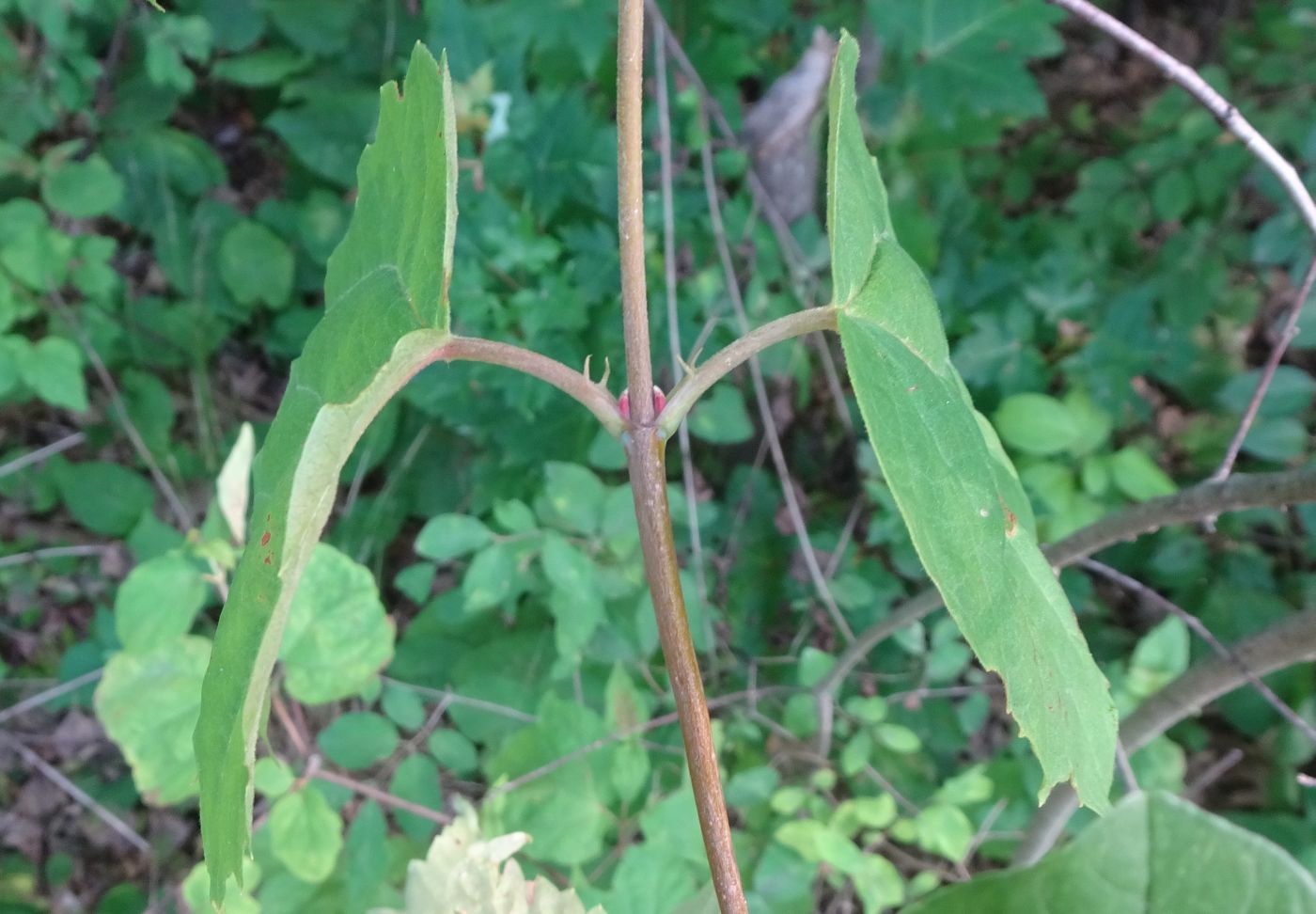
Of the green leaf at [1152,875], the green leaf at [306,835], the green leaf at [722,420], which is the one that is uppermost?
the green leaf at [1152,875]

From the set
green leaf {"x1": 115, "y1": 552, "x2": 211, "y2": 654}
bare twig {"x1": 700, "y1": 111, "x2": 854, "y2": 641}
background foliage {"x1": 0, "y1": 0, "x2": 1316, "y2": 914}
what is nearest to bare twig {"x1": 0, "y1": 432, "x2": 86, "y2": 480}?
background foliage {"x1": 0, "y1": 0, "x2": 1316, "y2": 914}

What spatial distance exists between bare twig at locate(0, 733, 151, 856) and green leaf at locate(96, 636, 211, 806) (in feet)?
2.36

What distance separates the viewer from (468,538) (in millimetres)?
1036

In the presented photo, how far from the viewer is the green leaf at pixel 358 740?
98 cm

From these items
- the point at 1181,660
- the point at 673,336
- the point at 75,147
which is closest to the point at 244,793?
the point at 673,336

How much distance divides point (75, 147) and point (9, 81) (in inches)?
7.2

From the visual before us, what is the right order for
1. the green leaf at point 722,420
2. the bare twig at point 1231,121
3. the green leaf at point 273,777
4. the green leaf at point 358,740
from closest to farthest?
1. the bare twig at point 1231,121
2. the green leaf at point 273,777
3. the green leaf at point 358,740
4. the green leaf at point 722,420

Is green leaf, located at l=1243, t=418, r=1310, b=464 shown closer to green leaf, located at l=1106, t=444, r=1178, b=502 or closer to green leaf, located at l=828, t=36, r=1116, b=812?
green leaf, located at l=1106, t=444, r=1178, b=502

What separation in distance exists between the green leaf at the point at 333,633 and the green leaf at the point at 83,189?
A: 106 centimetres

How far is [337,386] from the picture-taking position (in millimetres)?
411

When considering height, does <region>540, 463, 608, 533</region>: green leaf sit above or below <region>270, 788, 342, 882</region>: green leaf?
above

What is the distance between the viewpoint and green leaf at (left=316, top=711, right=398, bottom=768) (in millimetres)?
975

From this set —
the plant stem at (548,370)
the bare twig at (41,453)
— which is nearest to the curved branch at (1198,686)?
the plant stem at (548,370)

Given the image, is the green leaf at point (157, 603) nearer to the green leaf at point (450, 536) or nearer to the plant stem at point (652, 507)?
the green leaf at point (450, 536)
